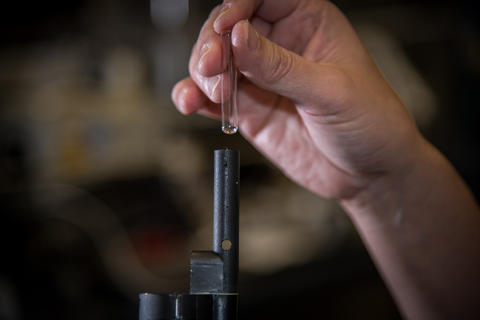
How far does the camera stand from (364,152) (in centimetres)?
56

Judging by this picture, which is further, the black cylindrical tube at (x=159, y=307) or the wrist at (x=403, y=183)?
the wrist at (x=403, y=183)

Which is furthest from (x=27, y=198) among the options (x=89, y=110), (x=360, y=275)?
(x=360, y=275)

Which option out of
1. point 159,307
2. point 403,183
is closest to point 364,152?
point 403,183

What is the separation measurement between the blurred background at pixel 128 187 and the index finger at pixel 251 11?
0.80 metres

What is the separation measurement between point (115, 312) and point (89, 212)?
0.29 meters

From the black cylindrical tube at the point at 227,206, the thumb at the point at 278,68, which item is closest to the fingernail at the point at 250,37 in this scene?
the thumb at the point at 278,68

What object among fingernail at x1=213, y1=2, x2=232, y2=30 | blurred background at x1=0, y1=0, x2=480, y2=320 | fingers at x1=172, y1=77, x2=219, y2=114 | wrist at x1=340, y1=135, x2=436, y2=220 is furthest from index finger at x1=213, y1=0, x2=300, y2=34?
blurred background at x1=0, y1=0, x2=480, y2=320

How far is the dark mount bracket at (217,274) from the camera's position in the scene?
38 cm

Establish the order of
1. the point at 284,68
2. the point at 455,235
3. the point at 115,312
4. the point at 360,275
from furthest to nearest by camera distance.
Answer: the point at 360,275
the point at 115,312
the point at 455,235
the point at 284,68

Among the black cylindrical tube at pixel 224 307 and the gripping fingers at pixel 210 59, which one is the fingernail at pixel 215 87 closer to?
the gripping fingers at pixel 210 59

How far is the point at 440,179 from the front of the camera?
617 mm

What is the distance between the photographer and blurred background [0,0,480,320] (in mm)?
1208

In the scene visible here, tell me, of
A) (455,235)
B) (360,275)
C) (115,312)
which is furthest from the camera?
(360,275)

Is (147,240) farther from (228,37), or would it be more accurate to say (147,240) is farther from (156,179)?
(228,37)
